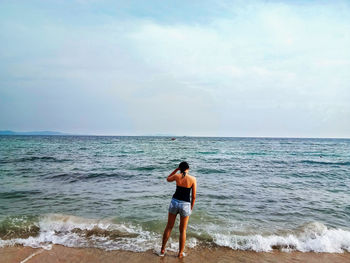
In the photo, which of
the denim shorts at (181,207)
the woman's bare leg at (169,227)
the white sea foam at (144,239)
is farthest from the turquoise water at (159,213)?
the denim shorts at (181,207)

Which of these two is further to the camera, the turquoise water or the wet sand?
the turquoise water

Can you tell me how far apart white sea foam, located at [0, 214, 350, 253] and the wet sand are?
0.72 feet

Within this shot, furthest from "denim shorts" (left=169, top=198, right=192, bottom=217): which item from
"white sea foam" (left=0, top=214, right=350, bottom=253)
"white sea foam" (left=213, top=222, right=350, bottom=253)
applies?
"white sea foam" (left=213, top=222, right=350, bottom=253)

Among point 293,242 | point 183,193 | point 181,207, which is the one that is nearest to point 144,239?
point 181,207

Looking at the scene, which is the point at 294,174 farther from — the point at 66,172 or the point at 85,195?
the point at 66,172

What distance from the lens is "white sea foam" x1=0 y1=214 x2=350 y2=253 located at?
6.31 m

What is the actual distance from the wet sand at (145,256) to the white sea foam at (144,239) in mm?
218

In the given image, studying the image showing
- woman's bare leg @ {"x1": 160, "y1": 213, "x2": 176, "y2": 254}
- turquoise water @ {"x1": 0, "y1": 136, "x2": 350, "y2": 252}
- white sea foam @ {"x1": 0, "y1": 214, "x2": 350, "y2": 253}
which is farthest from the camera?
turquoise water @ {"x1": 0, "y1": 136, "x2": 350, "y2": 252}

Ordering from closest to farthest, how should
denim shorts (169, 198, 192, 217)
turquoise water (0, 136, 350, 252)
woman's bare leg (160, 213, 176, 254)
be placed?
denim shorts (169, 198, 192, 217) < woman's bare leg (160, 213, 176, 254) < turquoise water (0, 136, 350, 252)

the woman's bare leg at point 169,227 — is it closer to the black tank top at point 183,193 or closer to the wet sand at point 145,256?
the wet sand at point 145,256

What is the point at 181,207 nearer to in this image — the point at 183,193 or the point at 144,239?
the point at 183,193

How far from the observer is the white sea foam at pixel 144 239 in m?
6.31

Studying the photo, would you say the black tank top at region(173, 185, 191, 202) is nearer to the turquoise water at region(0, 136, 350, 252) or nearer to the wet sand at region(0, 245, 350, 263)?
the wet sand at region(0, 245, 350, 263)

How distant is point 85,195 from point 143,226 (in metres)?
4.70
